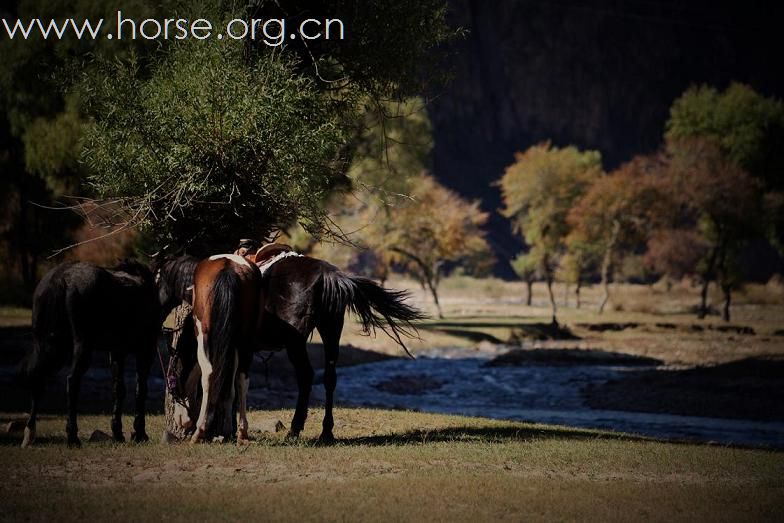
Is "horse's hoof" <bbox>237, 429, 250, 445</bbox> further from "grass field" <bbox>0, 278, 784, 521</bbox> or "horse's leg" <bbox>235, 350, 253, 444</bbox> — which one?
"grass field" <bbox>0, 278, 784, 521</bbox>

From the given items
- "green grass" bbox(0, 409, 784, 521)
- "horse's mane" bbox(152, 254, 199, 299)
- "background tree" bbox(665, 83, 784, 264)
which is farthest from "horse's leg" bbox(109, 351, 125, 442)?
"background tree" bbox(665, 83, 784, 264)

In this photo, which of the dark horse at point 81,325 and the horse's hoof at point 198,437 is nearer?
the dark horse at point 81,325

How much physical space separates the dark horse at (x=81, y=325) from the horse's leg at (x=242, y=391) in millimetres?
1539

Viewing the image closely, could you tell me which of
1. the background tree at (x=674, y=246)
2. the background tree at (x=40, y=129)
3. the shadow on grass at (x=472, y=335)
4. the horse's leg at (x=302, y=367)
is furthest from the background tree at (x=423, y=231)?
the horse's leg at (x=302, y=367)

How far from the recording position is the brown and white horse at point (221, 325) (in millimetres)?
14109

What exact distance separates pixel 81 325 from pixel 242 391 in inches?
107

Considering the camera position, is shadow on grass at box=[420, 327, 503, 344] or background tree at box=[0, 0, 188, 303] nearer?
background tree at box=[0, 0, 188, 303]

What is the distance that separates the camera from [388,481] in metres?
12.0

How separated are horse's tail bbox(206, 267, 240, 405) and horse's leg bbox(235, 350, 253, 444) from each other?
49 cm

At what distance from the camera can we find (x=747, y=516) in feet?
36.0

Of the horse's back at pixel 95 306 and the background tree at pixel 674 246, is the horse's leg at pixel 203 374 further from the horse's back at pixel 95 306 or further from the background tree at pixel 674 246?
the background tree at pixel 674 246

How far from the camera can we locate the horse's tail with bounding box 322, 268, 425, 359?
50.5 feet

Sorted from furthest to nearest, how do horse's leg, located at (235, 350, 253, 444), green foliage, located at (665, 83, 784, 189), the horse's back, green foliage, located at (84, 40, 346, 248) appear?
green foliage, located at (665, 83, 784, 189) < green foliage, located at (84, 40, 346, 248) < horse's leg, located at (235, 350, 253, 444) < the horse's back

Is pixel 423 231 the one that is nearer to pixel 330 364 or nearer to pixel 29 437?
pixel 330 364
